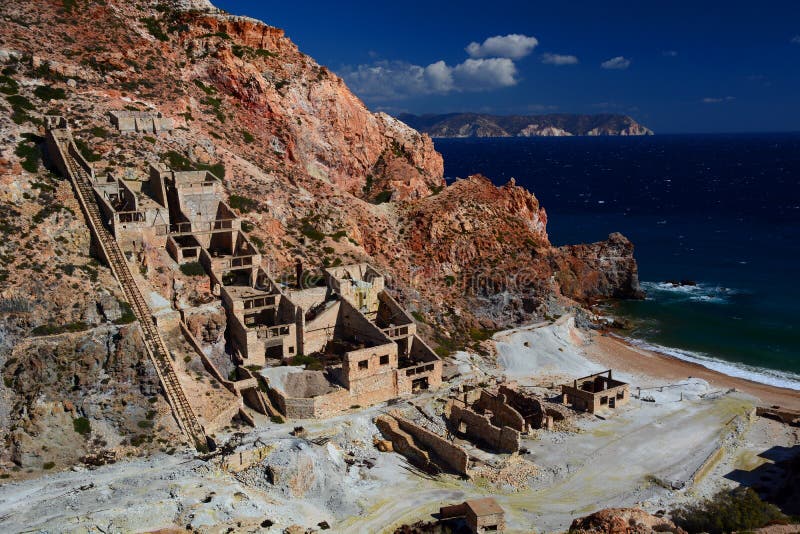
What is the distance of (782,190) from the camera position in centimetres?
17225

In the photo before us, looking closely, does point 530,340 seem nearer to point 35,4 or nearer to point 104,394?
point 104,394

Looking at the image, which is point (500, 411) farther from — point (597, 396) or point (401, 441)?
point (401, 441)

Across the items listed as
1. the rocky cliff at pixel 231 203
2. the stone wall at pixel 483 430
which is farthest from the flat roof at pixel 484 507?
the rocky cliff at pixel 231 203

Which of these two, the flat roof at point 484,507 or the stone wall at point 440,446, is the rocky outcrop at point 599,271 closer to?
the stone wall at point 440,446

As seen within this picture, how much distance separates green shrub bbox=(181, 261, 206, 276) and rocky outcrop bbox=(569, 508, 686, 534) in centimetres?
3133

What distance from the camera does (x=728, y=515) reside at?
3381 centimetres

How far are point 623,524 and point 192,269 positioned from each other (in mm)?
34153

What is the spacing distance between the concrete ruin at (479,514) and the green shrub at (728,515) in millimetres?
9523

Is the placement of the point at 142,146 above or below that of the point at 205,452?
above

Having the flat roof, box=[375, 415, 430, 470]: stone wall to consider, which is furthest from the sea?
the flat roof

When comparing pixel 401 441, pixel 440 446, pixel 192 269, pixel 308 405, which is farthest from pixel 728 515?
pixel 192 269

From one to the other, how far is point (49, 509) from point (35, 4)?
204 ft

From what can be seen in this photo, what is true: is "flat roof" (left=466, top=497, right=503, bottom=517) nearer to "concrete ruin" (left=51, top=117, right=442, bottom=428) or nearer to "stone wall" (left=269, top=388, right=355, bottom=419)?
"stone wall" (left=269, top=388, right=355, bottom=419)

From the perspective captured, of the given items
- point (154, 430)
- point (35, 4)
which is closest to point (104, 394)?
point (154, 430)
